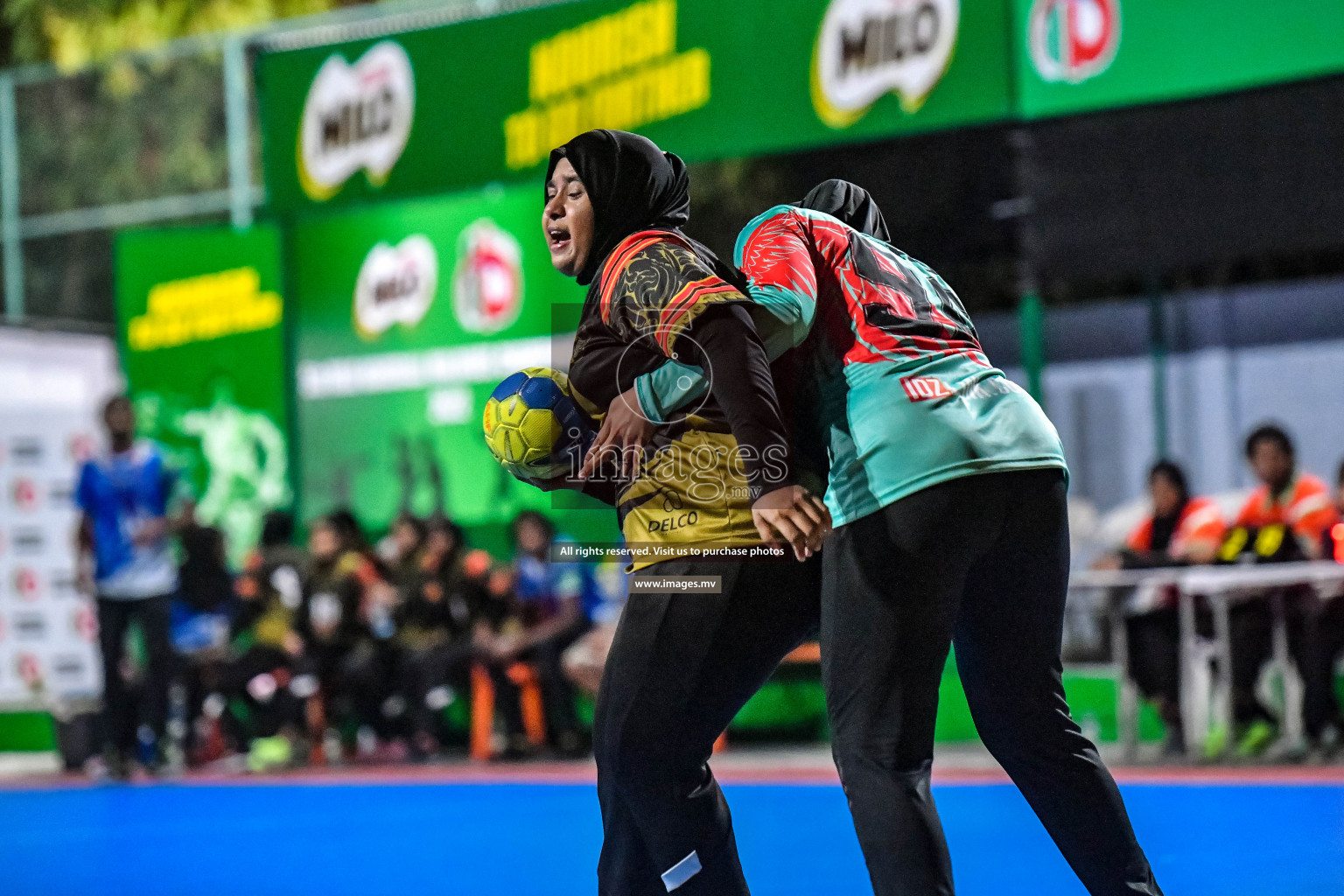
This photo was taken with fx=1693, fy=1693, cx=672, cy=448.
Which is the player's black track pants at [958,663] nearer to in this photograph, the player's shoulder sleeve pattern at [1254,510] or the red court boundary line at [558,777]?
the red court boundary line at [558,777]

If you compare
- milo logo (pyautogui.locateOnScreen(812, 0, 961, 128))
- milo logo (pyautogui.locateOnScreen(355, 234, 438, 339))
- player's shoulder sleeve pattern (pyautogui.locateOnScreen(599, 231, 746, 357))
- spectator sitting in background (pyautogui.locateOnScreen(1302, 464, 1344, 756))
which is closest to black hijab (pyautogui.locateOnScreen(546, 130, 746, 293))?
player's shoulder sleeve pattern (pyautogui.locateOnScreen(599, 231, 746, 357))

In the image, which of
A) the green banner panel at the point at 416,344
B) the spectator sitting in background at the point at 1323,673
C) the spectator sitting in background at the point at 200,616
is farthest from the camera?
the green banner panel at the point at 416,344

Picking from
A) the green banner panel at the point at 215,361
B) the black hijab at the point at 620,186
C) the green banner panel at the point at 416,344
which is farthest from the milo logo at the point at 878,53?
the black hijab at the point at 620,186

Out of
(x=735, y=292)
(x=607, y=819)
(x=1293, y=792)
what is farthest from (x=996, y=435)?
(x=1293, y=792)

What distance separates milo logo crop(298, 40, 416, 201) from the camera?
11.8 metres

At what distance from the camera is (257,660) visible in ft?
35.9

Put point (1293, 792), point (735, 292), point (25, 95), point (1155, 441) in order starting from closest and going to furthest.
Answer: point (735, 292) < point (1293, 792) < point (1155, 441) < point (25, 95)

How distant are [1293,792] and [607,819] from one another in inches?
180

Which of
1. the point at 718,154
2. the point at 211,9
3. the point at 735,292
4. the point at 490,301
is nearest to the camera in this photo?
the point at 735,292

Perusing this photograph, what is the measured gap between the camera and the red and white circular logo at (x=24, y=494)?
12.6m

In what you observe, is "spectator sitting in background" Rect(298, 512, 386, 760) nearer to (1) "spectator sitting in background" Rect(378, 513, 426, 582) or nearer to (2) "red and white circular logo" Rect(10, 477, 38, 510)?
(1) "spectator sitting in background" Rect(378, 513, 426, 582)

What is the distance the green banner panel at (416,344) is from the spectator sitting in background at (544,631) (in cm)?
72

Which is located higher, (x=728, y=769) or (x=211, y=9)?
(x=211, y=9)

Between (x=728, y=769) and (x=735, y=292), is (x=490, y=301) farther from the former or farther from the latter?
(x=735, y=292)
